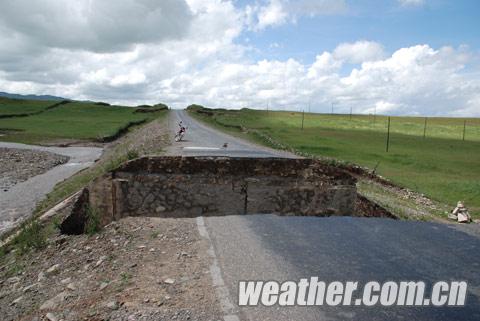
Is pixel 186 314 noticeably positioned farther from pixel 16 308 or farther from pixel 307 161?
pixel 307 161

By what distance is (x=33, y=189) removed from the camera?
23844 millimetres

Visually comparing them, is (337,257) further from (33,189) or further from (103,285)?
(33,189)

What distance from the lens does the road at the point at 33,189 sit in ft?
58.5

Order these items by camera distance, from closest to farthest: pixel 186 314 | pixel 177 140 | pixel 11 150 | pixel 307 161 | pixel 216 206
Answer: pixel 186 314, pixel 216 206, pixel 307 161, pixel 177 140, pixel 11 150

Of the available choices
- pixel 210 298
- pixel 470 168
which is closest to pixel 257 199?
pixel 210 298

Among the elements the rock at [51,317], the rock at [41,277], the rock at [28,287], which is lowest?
the rock at [28,287]

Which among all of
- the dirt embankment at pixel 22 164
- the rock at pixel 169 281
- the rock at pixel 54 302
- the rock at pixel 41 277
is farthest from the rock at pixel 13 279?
the dirt embankment at pixel 22 164

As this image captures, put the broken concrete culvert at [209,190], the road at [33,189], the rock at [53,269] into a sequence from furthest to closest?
the road at [33,189] → the broken concrete culvert at [209,190] → the rock at [53,269]

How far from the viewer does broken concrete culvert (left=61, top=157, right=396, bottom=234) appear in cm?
1344

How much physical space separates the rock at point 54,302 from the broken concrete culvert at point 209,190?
5.36 metres

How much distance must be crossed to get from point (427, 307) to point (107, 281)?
538cm

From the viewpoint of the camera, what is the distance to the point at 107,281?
7.95m

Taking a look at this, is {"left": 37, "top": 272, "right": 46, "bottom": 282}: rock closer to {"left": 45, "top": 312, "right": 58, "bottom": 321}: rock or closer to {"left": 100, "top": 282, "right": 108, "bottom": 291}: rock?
{"left": 100, "top": 282, "right": 108, "bottom": 291}: rock

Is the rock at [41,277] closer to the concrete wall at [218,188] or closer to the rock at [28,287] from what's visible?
the rock at [28,287]
